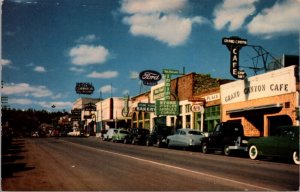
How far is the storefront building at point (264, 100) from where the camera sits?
26.2 meters

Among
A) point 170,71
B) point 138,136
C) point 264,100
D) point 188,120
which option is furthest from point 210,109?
point 264,100

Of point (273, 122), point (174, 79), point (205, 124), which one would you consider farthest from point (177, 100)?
point (273, 122)

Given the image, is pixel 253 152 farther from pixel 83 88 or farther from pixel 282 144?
pixel 83 88

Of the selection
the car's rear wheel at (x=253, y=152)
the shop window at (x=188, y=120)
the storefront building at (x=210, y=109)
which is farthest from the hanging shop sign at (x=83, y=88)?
the car's rear wheel at (x=253, y=152)

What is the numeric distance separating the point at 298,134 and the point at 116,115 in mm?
58146

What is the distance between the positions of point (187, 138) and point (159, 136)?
18.5ft

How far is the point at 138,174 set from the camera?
13.2m

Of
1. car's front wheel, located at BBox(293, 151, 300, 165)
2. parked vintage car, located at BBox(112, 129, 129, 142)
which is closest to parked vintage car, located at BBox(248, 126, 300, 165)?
car's front wheel, located at BBox(293, 151, 300, 165)

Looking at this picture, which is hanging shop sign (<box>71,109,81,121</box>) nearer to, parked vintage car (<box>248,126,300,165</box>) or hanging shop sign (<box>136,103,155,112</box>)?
hanging shop sign (<box>136,103,155,112</box>)

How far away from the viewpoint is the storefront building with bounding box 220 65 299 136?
2617cm

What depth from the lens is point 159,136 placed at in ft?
112

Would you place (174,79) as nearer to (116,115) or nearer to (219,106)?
(219,106)

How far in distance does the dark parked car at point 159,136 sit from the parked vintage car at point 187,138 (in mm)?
2199

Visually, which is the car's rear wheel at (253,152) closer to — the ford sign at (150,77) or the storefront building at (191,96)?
the storefront building at (191,96)
